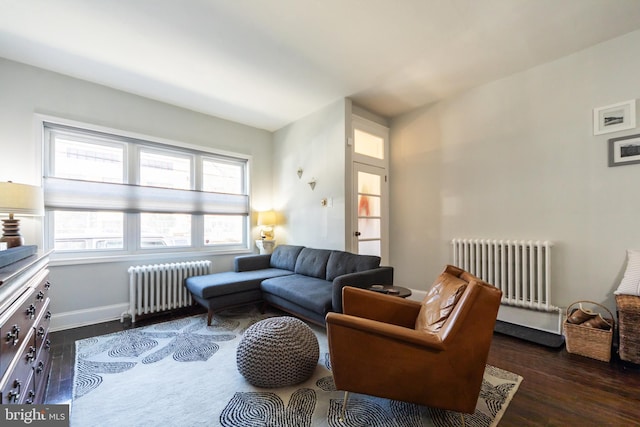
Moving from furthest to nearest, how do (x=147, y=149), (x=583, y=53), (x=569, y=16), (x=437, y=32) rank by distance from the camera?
(x=147, y=149) → (x=583, y=53) → (x=437, y=32) → (x=569, y=16)

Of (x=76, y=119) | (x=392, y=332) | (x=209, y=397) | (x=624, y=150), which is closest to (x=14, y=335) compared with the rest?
(x=209, y=397)

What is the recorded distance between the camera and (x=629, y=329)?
2098 millimetres

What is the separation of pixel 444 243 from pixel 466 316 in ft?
8.21

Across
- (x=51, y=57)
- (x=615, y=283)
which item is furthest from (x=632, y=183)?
(x=51, y=57)

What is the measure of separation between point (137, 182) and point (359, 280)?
3086mm

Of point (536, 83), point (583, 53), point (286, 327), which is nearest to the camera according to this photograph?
point (286, 327)

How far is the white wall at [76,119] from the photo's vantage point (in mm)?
2709

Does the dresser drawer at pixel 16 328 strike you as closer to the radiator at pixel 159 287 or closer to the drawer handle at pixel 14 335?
the drawer handle at pixel 14 335

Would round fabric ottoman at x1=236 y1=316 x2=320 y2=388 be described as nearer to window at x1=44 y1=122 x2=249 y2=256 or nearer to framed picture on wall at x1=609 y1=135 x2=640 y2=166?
window at x1=44 y1=122 x2=249 y2=256

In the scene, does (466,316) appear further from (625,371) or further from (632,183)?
(632,183)

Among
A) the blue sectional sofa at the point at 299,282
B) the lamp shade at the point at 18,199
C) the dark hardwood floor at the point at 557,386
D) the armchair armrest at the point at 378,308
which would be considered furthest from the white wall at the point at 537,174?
the lamp shade at the point at 18,199

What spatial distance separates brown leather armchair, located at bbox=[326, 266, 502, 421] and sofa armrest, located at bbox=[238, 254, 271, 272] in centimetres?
256

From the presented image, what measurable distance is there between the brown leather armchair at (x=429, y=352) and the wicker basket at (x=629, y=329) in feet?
5.41

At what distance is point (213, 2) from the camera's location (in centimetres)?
203
